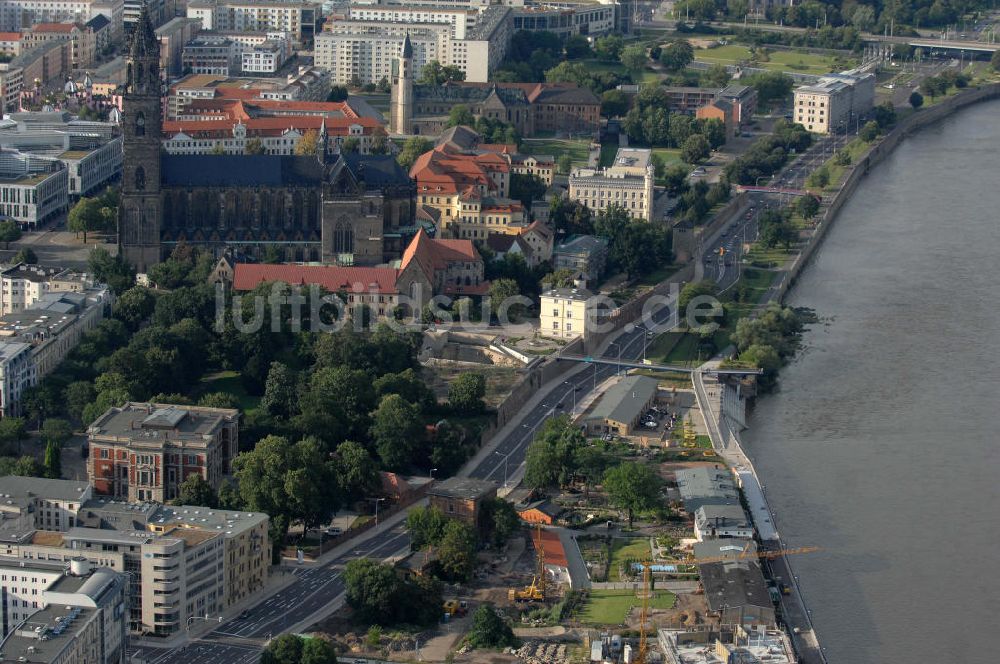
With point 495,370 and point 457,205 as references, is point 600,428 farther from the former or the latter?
point 457,205

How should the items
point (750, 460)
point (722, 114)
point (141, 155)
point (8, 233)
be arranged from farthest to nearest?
point (722, 114) → point (8, 233) → point (141, 155) → point (750, 460)

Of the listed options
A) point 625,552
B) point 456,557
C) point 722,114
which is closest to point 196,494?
point 456,557

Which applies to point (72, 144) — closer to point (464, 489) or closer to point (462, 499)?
point (464, 489)

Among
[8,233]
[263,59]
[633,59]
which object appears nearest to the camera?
[8,233]

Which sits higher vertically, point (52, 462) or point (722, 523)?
point (52, 462)

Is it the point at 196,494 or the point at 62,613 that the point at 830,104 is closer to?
the point at 196,494

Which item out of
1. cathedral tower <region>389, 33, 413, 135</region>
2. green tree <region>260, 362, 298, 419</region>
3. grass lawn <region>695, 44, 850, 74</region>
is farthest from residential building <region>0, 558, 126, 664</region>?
grass lawn <region>695, 44, 850, 74</region>

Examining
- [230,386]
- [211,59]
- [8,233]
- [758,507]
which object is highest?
[211,59]

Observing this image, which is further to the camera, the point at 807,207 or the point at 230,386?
the point at 807,207
